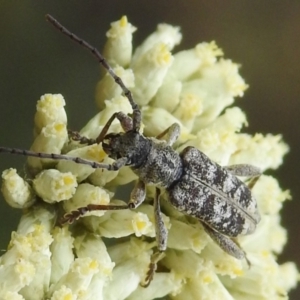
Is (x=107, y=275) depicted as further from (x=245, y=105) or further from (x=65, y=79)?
(x=245, y=105)

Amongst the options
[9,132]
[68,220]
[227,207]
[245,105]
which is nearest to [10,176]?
[68,220]

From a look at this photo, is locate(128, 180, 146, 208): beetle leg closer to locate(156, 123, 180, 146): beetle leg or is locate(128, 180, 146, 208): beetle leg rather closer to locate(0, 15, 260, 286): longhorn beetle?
locate(0, 15, 260, 286): longhorn beetle

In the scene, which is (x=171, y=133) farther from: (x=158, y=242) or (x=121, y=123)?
(x=158, y=242)

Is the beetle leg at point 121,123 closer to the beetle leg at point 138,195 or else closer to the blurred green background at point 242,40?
the beetle leg at point 138,195

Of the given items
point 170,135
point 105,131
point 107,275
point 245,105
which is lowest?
point 107,275

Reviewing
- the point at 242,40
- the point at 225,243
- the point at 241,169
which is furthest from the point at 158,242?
the point at 242,40

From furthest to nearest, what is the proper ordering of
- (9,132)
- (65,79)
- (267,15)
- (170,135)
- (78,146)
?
1. (267,15)
2. (65,79)
3. (9,132)
4. (170,135)
5. (78,146)

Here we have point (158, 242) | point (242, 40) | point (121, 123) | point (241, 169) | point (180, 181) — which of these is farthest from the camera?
point (242, 40)
